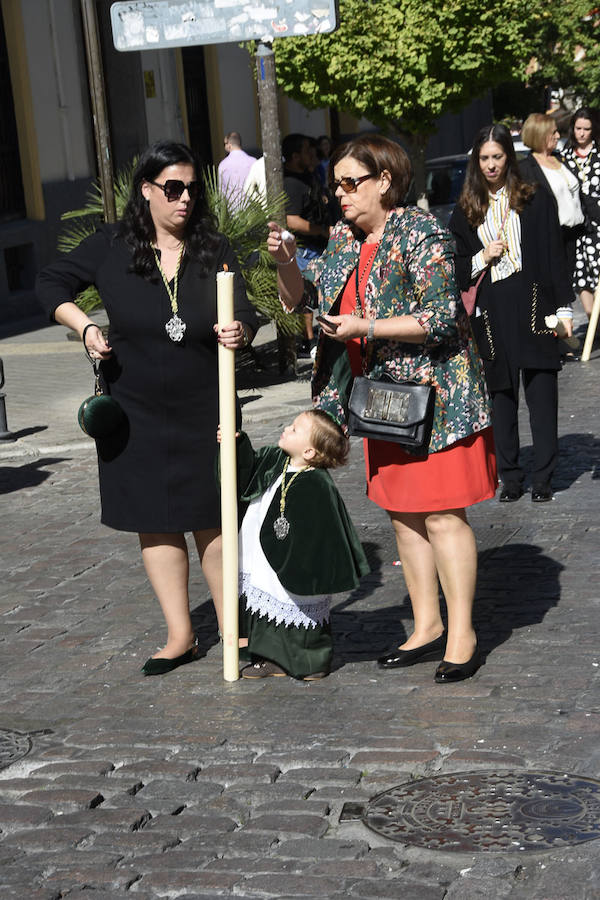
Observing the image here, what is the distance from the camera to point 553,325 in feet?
26.2

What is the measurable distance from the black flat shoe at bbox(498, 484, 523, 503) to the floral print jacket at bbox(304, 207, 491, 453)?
2.90 m

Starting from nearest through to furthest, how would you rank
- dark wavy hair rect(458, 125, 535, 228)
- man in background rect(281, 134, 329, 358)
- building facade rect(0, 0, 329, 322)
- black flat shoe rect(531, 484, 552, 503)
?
dark wavy hair rect(458, 125, 535, 228) < black flat shoe rect(531, 484, 552, 503) < man in background rect(281, 134, 329, 358) < building facade rect(0, 0, 329, 322)

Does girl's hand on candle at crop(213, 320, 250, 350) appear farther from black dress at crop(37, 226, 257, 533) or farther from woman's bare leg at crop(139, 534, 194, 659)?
woman's bare leg at crop(139, 534, 194, 659)

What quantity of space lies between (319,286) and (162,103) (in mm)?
19635

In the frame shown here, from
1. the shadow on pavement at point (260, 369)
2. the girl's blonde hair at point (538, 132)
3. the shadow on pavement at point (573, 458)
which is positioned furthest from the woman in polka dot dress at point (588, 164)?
the shadow on pavement at point (573, 458)

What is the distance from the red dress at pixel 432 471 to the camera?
17.7 ft

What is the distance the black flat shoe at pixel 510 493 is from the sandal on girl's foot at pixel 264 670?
2837 mm

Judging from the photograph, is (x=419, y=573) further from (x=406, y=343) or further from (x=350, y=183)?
(x=350, y=183)

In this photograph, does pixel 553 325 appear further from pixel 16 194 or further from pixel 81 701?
pixel 16 194

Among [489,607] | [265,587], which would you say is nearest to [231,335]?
[265,587]

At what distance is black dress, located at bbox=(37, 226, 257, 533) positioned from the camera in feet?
18.4

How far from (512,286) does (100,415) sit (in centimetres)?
315

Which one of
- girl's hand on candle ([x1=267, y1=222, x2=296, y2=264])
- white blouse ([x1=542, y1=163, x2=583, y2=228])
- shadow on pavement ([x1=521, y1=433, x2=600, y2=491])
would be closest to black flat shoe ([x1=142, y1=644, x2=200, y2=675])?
girl's hand on candle ([x1=267, y1=222, x2=296, y2=264])

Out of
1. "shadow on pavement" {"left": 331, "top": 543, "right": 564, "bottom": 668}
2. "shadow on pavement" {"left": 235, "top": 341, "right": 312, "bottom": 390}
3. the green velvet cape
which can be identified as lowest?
"shadow on pavement" {"left": 235, "top": 341, "right": 312, "bottom": 390}
